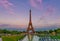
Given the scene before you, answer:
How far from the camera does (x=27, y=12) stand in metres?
4.45

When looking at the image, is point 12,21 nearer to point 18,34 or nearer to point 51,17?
point 18,34

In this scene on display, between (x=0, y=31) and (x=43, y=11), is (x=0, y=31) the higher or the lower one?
the lower one

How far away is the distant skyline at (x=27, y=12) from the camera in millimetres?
4449

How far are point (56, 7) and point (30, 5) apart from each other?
1.23ft

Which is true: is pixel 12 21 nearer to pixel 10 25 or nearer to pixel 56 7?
pixel 10 25

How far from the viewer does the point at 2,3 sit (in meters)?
4.47

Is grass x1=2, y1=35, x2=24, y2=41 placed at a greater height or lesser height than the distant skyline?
lesser

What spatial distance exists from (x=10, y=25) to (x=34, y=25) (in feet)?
1.13

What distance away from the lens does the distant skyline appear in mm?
4449

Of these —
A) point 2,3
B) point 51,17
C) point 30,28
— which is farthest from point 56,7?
point 2,3

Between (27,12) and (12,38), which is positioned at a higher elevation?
(27,12)

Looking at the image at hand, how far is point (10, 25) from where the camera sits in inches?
175

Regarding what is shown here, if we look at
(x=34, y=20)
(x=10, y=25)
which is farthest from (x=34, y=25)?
(x=10, y=25)

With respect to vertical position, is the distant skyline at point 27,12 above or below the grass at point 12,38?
above
